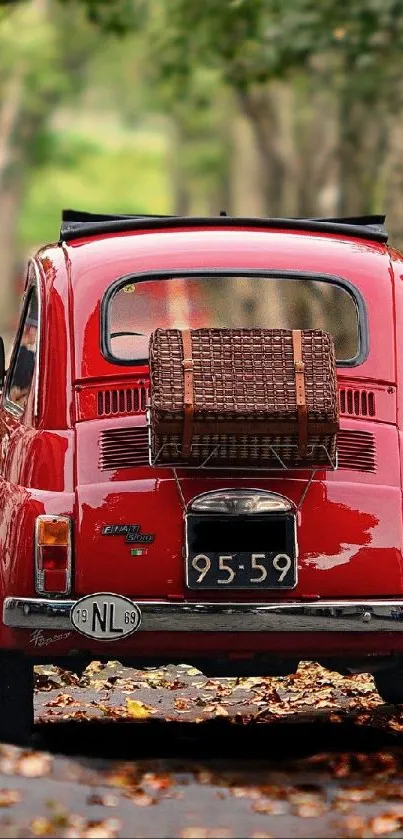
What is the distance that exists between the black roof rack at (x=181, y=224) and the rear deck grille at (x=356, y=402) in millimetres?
981

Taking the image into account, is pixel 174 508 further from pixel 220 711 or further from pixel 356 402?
pixel 220 711

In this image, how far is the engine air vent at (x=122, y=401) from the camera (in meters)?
8.23

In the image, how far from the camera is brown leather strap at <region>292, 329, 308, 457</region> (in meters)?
7.68

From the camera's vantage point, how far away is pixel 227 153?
5444 centimetres

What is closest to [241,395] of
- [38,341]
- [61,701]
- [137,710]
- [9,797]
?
[38,341]

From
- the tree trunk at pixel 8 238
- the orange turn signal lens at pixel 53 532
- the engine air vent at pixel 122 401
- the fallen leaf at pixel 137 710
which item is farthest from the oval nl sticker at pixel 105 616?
the tree trunk at pixel 8 238

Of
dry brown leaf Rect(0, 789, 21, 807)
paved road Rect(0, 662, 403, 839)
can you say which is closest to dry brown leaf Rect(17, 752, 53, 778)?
paved road Rect(0, 662, 403, 839)

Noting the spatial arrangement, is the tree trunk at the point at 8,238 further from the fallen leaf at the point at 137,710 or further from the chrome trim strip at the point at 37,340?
the chrome trim strip at the point at 37,340

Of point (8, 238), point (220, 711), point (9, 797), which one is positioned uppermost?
point (8, 238)

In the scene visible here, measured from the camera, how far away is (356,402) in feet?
27.5

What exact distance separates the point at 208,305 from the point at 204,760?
2.01 meters

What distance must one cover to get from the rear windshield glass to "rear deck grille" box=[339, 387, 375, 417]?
17 centimetres

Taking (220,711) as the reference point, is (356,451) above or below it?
above

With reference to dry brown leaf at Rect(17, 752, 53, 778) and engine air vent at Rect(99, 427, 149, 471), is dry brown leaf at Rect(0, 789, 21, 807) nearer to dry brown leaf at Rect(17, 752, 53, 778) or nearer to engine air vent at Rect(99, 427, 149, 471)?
dry brown leaf at Rect(17, 752, 53, 778)
